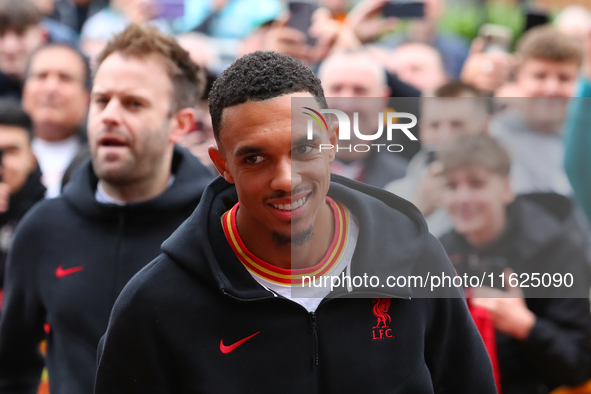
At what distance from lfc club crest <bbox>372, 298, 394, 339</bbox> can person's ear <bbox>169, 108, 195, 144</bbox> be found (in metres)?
1.30

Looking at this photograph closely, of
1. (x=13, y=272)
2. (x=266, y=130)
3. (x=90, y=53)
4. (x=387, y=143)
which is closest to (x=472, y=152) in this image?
(x=387, y=143)

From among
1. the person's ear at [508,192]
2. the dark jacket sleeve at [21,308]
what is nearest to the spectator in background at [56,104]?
the dark jacket sleeve at [21,308]

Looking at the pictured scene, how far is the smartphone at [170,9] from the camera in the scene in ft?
18.0

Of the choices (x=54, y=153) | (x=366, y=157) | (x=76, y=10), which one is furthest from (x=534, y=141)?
(x=76, y=10)

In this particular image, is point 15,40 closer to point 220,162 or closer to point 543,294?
point 220,162

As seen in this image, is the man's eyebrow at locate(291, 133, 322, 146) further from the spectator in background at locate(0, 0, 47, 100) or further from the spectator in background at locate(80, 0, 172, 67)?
the spectator in background at locate(0, 0, 47, 100)

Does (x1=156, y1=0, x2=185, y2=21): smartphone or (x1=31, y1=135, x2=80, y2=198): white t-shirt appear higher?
(x1=156, y1=0, x2=185, y2=21): smartphone

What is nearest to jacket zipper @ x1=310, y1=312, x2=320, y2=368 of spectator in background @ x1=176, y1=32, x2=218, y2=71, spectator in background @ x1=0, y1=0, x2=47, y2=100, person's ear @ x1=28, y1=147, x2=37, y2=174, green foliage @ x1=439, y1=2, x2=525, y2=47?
person's ear @ x1=28, y1=147, x2=37, y2=174

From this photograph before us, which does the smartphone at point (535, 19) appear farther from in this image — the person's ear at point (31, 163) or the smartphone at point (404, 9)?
the person's ear at point (31, 163)

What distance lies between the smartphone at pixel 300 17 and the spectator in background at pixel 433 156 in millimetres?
2547

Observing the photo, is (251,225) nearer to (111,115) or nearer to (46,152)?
(111,115)

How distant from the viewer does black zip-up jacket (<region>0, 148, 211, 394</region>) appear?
2.40 meters

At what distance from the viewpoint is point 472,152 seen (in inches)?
91.1

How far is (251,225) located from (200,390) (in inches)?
17.0
